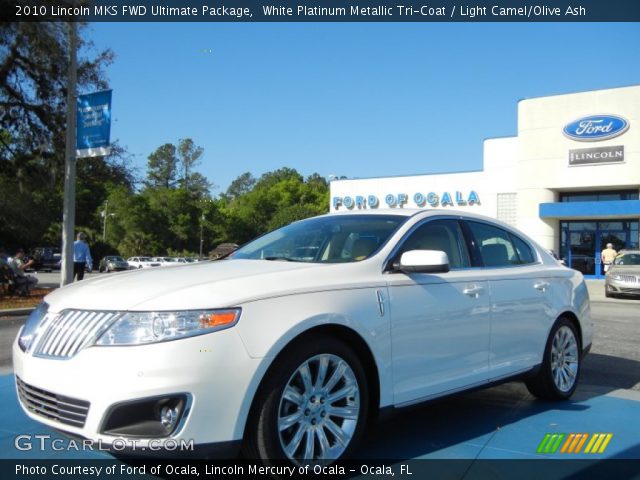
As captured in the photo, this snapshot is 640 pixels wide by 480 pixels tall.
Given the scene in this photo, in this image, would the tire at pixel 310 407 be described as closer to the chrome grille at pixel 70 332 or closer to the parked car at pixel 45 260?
the chrome grille at pixel 70 332

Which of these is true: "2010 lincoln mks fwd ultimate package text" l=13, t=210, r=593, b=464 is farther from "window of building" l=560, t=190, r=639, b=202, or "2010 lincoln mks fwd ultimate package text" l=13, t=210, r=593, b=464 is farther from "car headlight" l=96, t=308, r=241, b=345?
"window of building" l=560, t=190, r=639, b=202

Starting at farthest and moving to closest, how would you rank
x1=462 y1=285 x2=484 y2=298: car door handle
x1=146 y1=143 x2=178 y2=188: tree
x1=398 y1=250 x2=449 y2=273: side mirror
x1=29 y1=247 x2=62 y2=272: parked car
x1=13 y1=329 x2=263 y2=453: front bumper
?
x1=146 y1=143 x2=178 y2=188: tree → x1=29 y1=247 x2=62 y2=272: parked car → x1=462 y1=285 x2=484 y2=298: car door handle → x1=398 y1=250 x2=449 y2=273: side mirror → x1=13 y1=329 x2=263 y2=453: front bumper

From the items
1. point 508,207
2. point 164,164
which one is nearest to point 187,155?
point 164,164

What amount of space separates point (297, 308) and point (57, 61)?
16.7 meters

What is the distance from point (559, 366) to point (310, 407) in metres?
2.92

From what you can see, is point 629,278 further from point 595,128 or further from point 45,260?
point 45,260

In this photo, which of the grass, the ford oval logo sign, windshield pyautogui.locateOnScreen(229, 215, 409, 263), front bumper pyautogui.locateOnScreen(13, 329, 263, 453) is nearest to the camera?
front bumper pyautogui.locateOnScreen(13, 329, 263, 453)

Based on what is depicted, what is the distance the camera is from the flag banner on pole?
42.7ft

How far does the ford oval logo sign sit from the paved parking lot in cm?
2871

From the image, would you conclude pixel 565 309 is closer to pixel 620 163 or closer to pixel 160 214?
pixel 620 163

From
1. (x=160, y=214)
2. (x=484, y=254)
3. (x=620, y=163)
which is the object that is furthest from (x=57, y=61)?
(x=160, y=214)

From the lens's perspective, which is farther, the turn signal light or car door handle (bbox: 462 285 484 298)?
car door handle (bbox: 462 285 484 298)

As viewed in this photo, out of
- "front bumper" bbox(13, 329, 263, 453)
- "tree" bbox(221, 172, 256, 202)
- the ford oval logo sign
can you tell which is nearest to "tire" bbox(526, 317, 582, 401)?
"front bumper" bbox(13, 329, 263, 453)

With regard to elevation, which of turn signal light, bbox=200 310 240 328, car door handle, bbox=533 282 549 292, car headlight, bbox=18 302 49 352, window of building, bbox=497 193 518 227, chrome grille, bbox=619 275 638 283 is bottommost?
chrome grille, bbox=619 275 638 283
